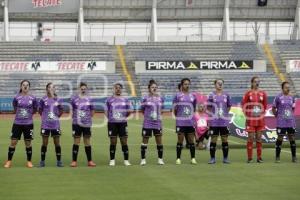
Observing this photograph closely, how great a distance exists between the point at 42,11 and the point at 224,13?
14.3 metres

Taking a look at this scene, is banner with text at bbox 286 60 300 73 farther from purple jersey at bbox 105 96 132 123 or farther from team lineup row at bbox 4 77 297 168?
purple jersey at bbox 105 96 132 123

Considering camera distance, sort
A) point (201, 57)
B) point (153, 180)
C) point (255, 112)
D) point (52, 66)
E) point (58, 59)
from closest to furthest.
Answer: point (153, 180)
point (255, 112)
point (52, 66)
point (58, 59)
point (201, 57)

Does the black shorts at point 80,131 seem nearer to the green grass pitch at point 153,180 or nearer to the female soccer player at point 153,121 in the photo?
the green grass pitch at point 153,180

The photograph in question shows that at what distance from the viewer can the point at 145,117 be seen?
1744 centimetres

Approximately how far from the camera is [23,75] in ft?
175

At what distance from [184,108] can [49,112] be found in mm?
3316

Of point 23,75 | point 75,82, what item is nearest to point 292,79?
point 75,82

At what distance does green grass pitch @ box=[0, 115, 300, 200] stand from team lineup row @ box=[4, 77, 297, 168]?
1.43 feet

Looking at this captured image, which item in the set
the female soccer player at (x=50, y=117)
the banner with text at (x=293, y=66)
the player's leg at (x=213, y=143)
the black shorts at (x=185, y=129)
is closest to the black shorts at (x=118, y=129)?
the female soccer player at (x=50, y=117)

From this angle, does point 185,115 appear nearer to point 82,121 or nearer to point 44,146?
point 82,121

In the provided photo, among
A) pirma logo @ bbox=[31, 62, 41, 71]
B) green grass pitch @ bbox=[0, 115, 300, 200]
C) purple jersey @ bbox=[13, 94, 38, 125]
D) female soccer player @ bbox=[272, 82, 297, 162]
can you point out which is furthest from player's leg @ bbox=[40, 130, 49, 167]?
pirma logo @ bbox=[31, 62, 41, 71]

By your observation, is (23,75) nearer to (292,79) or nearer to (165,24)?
(165,24)

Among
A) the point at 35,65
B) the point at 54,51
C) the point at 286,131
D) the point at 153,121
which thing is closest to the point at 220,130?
the point at 153,121

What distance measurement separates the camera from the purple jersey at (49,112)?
667 inches
